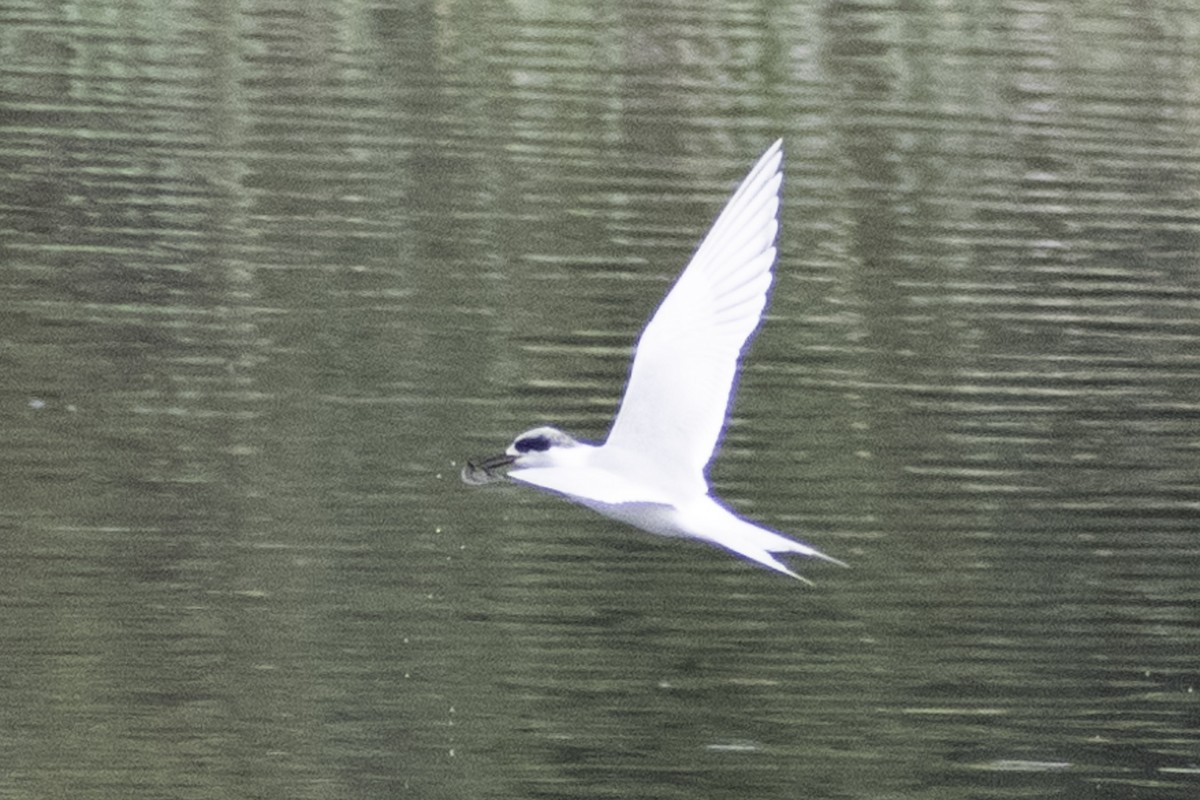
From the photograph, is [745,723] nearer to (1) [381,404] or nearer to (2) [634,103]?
(1) [381,404]

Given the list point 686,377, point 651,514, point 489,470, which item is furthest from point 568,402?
point 651,514

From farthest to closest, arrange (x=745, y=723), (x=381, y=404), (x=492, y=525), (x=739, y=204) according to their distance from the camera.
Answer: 1. (x=381, y=404)
2. (x=492, y=525)
3. (x=745, y=723)
4. (x=739, y=204)

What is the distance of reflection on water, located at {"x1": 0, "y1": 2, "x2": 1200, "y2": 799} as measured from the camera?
17.5 feet

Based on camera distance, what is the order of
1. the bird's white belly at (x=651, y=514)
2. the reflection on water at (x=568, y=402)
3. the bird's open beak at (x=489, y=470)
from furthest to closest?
1. the reflection on water at (x=568, y=402)
2. the bird's open beak at (x=489, y=470)
3. the bird's white belly at (x=651, y=514)

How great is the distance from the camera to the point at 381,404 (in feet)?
20.5

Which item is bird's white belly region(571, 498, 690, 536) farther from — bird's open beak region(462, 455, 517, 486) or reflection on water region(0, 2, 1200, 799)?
reflection on water region(0, 2, 1200, 799)

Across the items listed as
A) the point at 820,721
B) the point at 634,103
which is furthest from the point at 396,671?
the point at 634,103

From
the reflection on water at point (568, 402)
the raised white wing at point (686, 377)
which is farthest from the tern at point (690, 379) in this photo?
the reflection on water at point (568, 402)

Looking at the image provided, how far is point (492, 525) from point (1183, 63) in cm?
385

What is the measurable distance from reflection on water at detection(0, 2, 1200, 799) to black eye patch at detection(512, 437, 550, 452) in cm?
86

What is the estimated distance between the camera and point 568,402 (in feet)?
20.4

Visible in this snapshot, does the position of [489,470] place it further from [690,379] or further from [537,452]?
[690,379]

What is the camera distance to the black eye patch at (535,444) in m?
4.55

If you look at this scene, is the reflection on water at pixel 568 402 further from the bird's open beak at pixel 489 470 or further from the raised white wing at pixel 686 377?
the raised white wing at pixel 686 377
